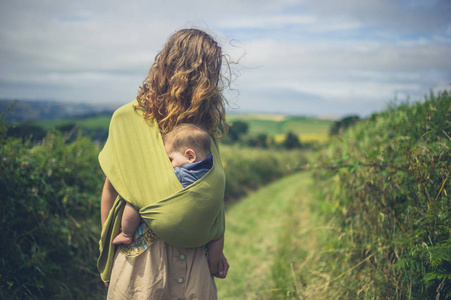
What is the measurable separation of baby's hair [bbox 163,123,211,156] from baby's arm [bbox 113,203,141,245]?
43 centimetres

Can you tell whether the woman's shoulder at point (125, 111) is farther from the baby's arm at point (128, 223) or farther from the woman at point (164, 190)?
the baby's arm at point (128, 223)

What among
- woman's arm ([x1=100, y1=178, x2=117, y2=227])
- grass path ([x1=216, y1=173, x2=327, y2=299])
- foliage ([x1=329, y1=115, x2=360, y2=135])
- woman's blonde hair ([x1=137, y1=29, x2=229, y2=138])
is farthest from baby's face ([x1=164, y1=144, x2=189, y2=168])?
foliage ([x1=329, y1=115, x2=360, y2=135])

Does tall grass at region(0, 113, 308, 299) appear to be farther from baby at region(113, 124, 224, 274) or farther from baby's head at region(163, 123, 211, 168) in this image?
baby's head at region(163, 123, 211, 168)

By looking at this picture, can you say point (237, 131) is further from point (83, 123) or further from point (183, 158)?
point (183, 158)

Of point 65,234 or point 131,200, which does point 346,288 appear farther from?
point 65,234

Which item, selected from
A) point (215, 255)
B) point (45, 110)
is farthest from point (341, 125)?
point (45, 110)

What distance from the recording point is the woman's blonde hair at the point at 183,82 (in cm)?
178

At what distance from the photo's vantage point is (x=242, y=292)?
4148mm

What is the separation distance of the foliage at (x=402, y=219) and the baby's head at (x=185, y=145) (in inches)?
77.9

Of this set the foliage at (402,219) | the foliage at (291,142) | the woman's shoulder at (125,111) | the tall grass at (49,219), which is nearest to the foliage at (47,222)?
the tall grass at (49,219)

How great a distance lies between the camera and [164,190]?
1624 millimetres

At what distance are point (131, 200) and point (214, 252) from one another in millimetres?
626

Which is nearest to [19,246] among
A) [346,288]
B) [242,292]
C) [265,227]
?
[242,292]

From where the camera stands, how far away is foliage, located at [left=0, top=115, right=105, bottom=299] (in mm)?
2701
